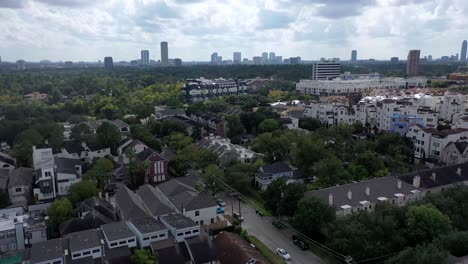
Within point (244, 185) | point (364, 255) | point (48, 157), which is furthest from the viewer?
point (48, 157)

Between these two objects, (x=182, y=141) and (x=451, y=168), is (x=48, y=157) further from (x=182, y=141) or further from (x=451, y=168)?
(x=451, y=168)

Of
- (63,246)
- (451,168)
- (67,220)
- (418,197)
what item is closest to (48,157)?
(67,220)

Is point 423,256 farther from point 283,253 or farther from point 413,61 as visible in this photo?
point 413,61

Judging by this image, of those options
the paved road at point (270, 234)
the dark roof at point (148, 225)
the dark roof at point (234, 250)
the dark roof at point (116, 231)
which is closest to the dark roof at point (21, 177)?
the dark roof at point (116, 231)

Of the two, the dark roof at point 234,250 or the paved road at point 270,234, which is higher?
the dark roof at point 234,250

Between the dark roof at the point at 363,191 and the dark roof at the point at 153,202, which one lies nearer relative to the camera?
the dark roof at the point at 153,202

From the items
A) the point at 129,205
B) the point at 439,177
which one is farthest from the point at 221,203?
→ the point at 439,177

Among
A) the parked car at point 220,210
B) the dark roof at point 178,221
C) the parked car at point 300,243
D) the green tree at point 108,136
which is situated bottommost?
the parked car at point 300,243

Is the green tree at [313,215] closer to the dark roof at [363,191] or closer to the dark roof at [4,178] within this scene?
the dark roof at [363,191]
